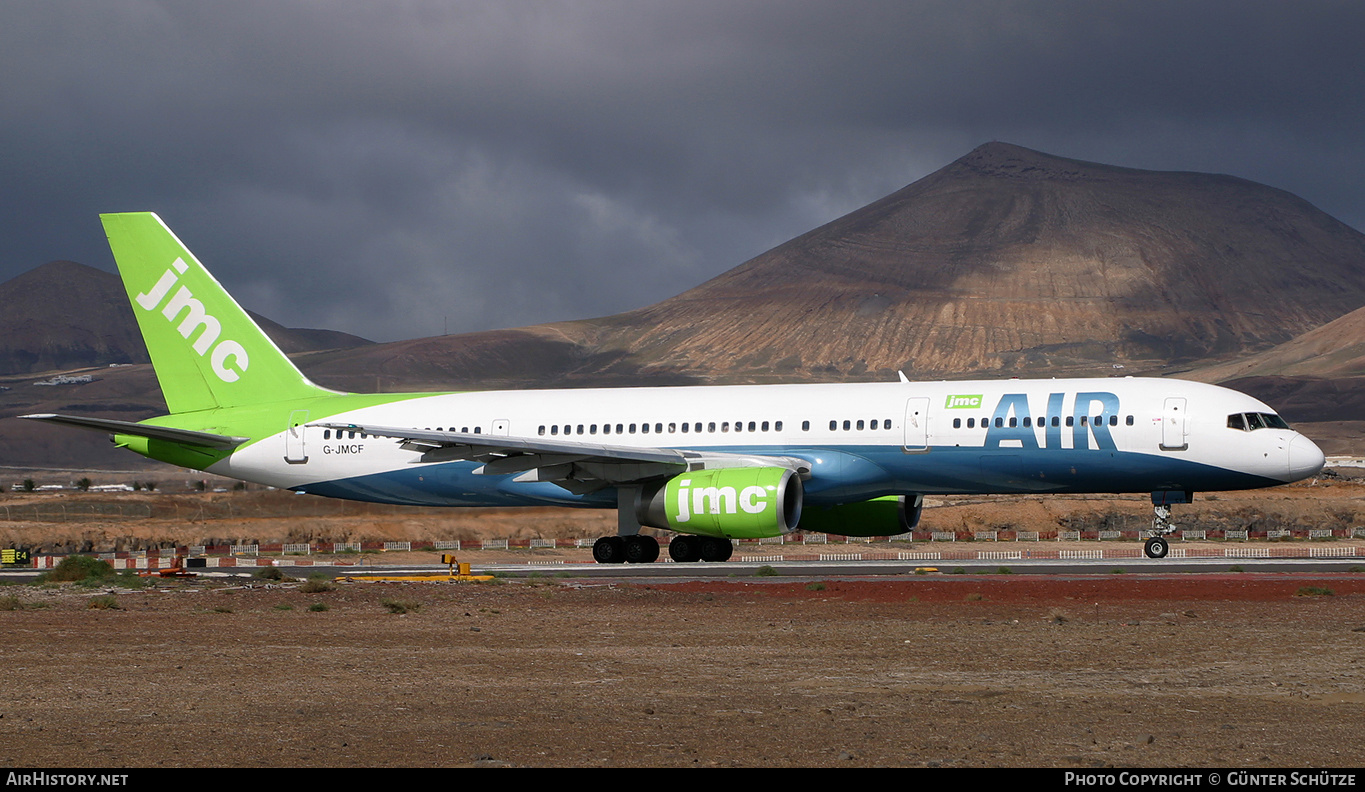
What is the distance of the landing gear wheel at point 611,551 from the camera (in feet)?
106

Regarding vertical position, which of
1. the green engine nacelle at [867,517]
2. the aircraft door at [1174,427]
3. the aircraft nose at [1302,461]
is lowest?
the green engine nacelle at [867,517]

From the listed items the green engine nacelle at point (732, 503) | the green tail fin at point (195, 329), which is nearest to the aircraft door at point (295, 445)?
the green tail fin at point (195, 329)

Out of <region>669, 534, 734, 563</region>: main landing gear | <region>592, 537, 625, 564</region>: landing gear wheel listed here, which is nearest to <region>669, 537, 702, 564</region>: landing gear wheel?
<region>669, 534, 734, 563</region>: main landing gear

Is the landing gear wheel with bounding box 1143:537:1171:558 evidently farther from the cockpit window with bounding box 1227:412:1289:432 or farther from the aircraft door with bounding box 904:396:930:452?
the aircraft door with bounding box 904:396:930:452

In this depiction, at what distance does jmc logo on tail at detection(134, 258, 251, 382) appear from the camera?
3612 centimetres

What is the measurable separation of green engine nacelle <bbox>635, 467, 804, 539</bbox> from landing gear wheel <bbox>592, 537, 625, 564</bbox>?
87.1 inches

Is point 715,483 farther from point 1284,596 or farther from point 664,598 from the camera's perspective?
point 1284,596

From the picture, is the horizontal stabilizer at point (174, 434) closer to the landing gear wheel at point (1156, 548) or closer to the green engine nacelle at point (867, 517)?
the green engine nacelle at point (867, 517)

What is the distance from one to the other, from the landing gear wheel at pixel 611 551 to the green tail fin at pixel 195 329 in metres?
9.17

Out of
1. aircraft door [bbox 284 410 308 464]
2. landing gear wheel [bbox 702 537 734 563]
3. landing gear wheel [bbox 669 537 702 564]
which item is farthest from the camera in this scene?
aircraft door [bbox 284 410 308 464]

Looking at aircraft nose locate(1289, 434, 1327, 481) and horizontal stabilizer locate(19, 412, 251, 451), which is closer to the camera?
aircraft nose locate(1289, 434, 1327, 481)

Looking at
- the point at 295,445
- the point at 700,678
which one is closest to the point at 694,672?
the point at 700,678

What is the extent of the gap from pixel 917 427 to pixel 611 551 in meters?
7.51

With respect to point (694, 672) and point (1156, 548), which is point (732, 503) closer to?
point (1156, 548)
